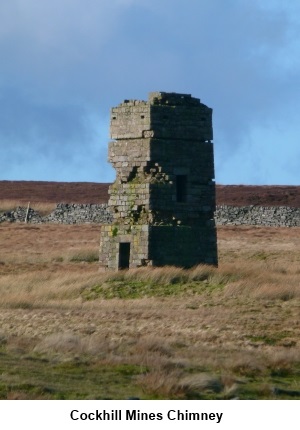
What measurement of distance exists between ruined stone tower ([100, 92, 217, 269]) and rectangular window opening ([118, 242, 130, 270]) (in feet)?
0.08

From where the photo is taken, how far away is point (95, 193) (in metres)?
80.0

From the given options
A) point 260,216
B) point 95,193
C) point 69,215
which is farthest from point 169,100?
point 95,193

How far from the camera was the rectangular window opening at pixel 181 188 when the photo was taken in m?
31.0

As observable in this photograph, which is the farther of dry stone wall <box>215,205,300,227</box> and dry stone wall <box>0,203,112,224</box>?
dry stone wall <box>0,203,112,224</box>

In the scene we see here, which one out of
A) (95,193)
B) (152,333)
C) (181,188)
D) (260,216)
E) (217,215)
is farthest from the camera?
(95,193)

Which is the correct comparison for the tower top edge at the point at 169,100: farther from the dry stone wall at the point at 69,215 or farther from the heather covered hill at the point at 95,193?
the heather covered hill at the point at 95,193

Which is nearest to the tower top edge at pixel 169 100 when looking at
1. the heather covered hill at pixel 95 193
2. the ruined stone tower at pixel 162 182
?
the ruined stone tower at pixel 162 182

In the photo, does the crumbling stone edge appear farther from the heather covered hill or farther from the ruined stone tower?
the ruined stone tower

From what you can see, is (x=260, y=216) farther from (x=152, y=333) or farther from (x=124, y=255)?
(x=152, y=333)

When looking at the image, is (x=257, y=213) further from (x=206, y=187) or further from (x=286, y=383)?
(x=286, y=383)

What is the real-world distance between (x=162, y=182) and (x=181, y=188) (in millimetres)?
707

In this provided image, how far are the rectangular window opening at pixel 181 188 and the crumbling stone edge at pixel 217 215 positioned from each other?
32.0 metres

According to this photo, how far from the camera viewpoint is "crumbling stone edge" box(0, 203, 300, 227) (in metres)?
63.6

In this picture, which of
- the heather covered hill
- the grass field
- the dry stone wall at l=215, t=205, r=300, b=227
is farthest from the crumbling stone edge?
the grass field
